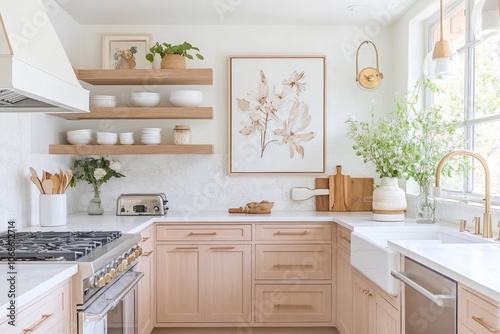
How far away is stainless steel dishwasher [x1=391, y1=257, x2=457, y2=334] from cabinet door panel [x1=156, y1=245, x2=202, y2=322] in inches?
73.6

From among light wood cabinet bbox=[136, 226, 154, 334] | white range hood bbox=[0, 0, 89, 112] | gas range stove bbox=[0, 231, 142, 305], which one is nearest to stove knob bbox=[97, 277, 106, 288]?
gas range stove bbox=[0, 231, 142, 305]

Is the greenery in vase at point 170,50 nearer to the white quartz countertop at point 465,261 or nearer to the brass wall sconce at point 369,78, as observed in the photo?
the brass wall sconce at point 369,78

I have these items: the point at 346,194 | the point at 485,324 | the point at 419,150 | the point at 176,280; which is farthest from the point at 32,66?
the point at 346,194

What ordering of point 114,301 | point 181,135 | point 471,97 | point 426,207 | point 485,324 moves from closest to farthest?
point 485,324 → point 114,301 → point 471,97 → point 426,207 → point 181,135

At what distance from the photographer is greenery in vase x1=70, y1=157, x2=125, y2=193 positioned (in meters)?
4.04

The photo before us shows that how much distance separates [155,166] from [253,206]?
943 millimetres

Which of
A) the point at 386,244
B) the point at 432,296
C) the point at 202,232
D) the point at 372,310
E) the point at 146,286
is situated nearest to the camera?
the point at 432,296

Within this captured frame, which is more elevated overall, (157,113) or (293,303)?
(157,113)

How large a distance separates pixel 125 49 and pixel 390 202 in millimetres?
2459

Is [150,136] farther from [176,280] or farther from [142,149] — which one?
[176,280]

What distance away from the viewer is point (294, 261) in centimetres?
380

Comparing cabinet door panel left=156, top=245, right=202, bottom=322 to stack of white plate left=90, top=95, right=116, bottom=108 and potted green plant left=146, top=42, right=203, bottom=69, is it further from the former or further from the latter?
potted green plant left=146, top=42, right=203, bottom=69

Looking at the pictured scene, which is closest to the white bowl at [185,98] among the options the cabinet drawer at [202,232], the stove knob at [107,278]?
the cabinet drawer at [202,232]

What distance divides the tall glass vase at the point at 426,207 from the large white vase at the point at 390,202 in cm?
14
